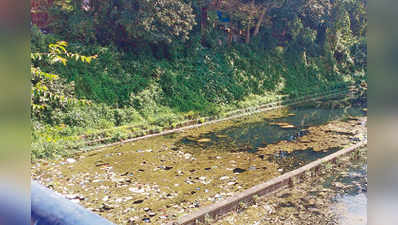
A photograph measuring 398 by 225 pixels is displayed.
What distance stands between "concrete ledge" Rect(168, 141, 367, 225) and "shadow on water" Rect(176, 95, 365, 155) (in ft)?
6.13

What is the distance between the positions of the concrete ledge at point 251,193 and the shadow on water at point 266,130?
73.6 inches

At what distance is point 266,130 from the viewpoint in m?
10.3

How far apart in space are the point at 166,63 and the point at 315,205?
9249 millimetres

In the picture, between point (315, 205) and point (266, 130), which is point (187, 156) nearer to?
point (315, 205)

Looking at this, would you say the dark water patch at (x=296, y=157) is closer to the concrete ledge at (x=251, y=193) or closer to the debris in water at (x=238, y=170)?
the concrete ledge at (x=251, y=193)

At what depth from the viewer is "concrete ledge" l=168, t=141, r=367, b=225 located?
174 inches

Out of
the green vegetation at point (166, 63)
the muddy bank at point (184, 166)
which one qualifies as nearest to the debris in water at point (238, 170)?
the muddy bank at point (184, 166)

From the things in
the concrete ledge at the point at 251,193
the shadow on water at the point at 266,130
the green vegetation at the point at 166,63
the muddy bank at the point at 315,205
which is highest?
the green vegetation at the point at 166,63

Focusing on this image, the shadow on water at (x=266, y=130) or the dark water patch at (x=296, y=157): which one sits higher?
the dark water patch at (x=296, y=157)

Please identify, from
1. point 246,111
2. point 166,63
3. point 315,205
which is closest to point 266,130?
point 246,111

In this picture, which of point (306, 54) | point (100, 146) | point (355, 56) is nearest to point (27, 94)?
point (100, 146)

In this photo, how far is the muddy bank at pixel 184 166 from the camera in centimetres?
517
